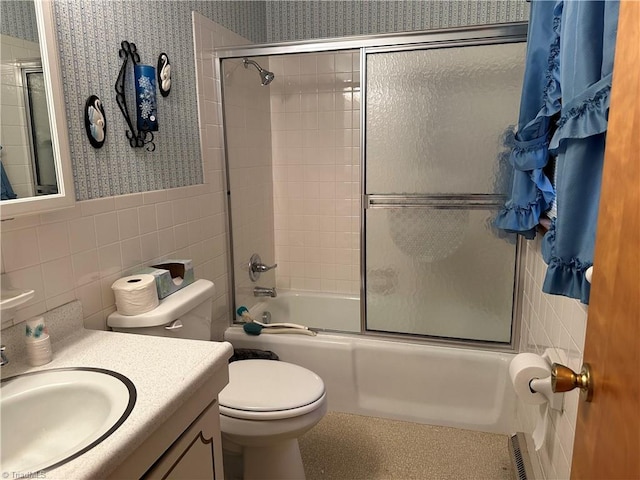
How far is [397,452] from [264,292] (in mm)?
1199

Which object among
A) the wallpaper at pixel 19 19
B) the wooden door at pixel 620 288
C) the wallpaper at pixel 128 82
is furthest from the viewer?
the wallpaper at pixel 128 82

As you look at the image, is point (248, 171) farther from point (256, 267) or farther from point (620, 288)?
point (620, 288)

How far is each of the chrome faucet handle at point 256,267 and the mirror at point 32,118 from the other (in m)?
1.47

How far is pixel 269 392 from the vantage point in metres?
1.63

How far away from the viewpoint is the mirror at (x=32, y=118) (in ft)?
3.57

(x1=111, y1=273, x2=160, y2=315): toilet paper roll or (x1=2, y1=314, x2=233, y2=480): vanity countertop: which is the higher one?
(x1=111, y1=273, x2=160, y2=315): toilet paper roll

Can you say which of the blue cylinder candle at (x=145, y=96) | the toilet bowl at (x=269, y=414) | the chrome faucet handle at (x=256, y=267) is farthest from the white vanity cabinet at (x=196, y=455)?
the chrome faucet handle at (x=256, y=267)

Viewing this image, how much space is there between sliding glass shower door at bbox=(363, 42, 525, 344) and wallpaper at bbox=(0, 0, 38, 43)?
1.31 meters

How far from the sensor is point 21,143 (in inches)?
44.5

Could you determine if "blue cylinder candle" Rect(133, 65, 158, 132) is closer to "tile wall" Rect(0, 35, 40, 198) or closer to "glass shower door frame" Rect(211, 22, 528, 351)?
"tile wall" Rect(0, 35, 40, 198)

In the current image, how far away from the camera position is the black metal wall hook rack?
5.06 ft

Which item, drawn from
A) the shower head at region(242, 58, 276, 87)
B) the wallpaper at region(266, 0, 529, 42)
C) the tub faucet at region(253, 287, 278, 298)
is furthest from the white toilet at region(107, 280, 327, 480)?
the wallpaper at region(266, 0, 529, 42)

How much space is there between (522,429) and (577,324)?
92cm

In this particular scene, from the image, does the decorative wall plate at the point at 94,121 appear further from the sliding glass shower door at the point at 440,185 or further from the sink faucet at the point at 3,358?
the sliding glass shower door at the point at 440,185
